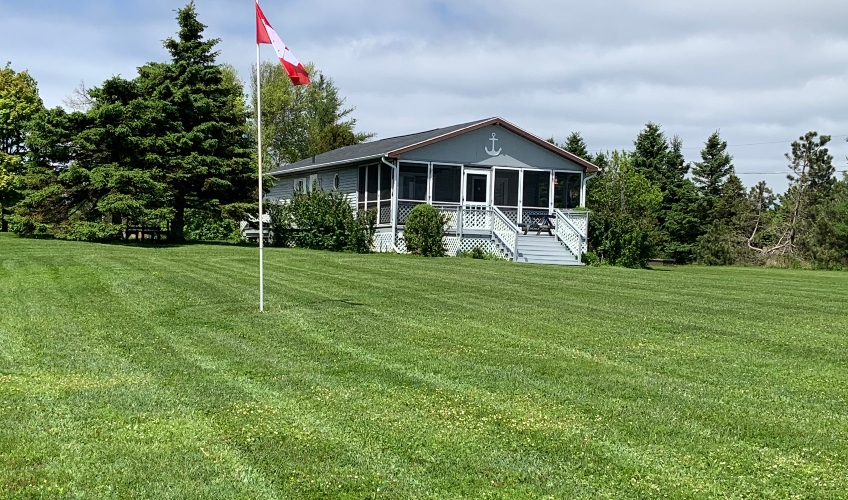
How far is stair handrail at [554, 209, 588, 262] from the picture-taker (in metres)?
23.5

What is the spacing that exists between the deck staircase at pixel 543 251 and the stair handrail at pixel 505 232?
208mm

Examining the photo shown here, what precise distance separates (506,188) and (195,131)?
1103cm

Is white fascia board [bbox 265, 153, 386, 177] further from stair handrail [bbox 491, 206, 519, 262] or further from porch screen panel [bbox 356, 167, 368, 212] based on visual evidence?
stair handrail [bbox 491, 206, 519, 262]

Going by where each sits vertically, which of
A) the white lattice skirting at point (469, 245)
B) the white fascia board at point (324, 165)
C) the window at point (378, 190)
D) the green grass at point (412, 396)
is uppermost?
the white fascia board at point (324, 165)

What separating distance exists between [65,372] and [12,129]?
29.9m

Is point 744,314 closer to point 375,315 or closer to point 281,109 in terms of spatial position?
point 375,315

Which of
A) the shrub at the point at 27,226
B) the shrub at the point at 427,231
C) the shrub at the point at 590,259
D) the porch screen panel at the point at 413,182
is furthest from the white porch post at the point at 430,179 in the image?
the shrub at the point at 27,226

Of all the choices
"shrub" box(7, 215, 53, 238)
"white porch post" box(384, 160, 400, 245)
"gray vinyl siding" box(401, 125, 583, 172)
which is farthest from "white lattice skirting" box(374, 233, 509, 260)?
"shrub" box(7, 215, 53, 238)

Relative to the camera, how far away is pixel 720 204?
151 feet

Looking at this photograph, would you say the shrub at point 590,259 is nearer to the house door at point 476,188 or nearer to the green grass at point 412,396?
the house door at point 476,188

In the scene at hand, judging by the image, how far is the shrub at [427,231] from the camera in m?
23.3

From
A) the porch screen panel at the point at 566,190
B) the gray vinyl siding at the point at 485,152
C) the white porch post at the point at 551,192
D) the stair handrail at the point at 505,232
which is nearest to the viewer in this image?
the stair handrail at the point at 505,232

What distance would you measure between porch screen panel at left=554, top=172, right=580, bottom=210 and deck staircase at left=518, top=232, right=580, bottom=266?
4.85 meters

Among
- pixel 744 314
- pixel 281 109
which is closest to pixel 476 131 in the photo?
pixel 744 314
